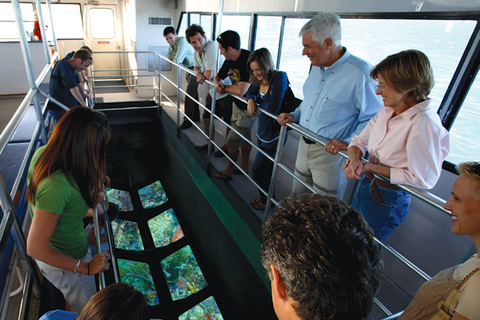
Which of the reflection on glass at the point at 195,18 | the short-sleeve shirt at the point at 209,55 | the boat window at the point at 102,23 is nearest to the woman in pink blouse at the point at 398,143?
the short-sleeve shirt at the point at 209,55

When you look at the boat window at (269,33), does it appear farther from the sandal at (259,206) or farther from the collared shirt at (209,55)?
the sandal at (259,206)

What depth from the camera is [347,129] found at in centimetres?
192

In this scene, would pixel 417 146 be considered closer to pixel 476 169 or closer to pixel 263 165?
pixel 476 169

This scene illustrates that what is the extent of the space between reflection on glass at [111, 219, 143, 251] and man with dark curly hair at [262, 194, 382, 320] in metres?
3.70

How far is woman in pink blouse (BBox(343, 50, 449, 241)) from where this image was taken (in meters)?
1.26

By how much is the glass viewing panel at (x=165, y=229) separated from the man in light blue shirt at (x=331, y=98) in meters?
2.60

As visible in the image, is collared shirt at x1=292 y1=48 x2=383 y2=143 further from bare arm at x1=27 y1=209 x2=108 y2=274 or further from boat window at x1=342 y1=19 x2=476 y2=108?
bare arm at x1=27 y1=209 x2=108 y2=274

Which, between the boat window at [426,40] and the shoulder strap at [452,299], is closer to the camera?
the shoulder strap at [452,299]

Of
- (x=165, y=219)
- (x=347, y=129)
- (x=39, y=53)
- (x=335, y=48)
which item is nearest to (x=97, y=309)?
(x=347, y=129)

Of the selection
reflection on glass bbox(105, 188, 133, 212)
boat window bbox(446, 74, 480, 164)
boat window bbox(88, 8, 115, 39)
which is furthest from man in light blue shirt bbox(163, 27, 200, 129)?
boat window bbox(88, 8, 115, 39)

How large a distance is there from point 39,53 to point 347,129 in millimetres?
7047

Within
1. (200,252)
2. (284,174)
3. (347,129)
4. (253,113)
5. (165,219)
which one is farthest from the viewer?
(165,219)

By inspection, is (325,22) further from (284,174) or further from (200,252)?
(200,252)

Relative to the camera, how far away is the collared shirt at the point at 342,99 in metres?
1.78
